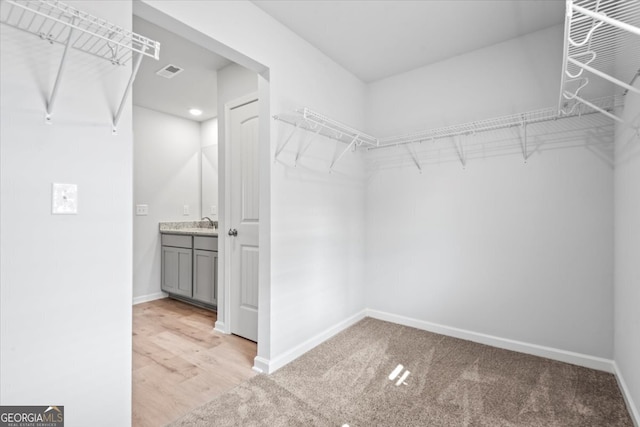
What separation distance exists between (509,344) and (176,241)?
3.61 meters

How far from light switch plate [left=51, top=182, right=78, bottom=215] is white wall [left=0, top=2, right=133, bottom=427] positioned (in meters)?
0.02

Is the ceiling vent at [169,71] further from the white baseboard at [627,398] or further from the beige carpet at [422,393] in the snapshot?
the white baseboard at [627,398]

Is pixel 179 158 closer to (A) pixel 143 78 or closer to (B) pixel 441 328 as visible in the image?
(A) pixel 143 78

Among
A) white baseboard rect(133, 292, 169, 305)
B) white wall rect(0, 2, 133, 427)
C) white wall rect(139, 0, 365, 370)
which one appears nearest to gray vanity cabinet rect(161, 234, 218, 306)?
white baseboard rect(133, 292, 169, 305)

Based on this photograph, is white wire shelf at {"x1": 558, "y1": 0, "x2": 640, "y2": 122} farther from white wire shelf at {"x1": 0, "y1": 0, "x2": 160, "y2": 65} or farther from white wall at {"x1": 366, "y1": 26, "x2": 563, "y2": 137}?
white wire shelf at {"x1": 0, "y1": 0, "x2": 160, "y2": 65}

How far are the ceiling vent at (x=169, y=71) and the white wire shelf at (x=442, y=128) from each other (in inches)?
58.1

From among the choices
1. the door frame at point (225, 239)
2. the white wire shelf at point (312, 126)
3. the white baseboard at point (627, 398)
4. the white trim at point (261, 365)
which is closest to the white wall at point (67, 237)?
the white trim at point (261, 365)

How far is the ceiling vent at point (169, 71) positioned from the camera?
2.94 m

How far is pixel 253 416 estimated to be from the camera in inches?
65.1

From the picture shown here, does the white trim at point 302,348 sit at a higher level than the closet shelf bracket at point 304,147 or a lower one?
lower

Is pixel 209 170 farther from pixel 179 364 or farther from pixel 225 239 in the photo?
pixel 179 364

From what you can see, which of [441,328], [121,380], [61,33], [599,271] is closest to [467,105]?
[599,271]

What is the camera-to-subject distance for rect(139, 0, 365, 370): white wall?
198 centimetres

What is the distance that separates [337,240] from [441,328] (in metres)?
1.19
